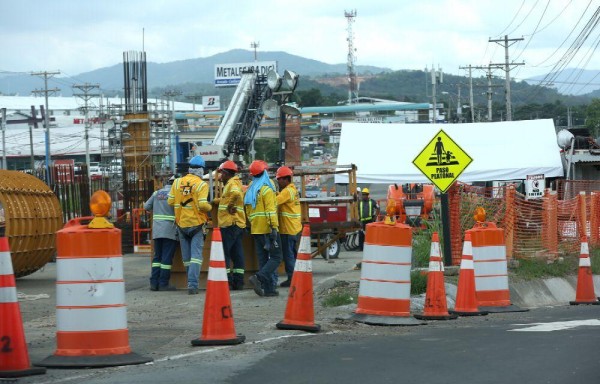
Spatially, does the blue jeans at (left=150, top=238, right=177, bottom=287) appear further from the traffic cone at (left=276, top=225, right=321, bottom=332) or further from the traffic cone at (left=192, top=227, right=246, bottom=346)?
the traffic cone at (left=192, top=227, right=246, bottom=346)

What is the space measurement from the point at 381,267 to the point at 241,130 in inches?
835

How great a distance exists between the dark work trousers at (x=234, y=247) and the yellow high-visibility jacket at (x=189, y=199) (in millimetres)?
403

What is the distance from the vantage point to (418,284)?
14.5 metres

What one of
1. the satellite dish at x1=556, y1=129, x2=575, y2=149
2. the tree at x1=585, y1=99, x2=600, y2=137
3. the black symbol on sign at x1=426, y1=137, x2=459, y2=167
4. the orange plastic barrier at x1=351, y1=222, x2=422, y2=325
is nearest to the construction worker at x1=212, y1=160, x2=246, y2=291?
the black symbol on sign at x1=426, y1=137, x2=459, y2=167

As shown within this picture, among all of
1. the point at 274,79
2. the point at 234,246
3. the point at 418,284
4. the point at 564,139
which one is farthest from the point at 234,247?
the point at 564,139

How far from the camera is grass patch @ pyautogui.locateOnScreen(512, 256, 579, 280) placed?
60.2ft

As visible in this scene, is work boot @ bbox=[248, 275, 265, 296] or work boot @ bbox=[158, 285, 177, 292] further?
work boot @ bbox=[158, 285, 177, 292]

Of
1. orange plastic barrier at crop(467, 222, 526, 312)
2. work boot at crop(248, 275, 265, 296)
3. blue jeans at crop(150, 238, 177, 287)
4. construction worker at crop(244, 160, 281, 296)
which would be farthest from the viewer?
blue jeans at crop(150, 238, 177, 287)

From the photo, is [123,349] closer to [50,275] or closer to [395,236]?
[395,236]

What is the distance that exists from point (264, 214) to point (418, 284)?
2.38m

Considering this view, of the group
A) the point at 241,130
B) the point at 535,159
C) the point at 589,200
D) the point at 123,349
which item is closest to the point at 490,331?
the point at 123,349

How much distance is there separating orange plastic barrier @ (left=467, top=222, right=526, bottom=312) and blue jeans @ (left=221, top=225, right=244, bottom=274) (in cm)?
355

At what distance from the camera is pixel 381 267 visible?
11.6m

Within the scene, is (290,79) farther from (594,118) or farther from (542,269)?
(594,118)
